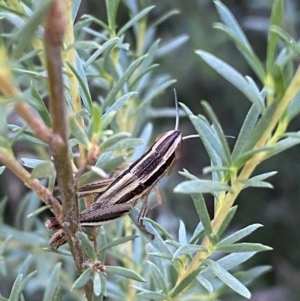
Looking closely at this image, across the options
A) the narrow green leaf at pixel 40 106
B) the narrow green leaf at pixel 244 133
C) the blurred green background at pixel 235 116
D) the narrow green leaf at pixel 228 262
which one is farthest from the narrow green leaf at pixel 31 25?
the blurred green background at pixel 235 116

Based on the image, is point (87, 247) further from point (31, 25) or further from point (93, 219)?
point (31, 25)

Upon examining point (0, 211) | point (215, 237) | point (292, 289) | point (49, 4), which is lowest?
point (292, 289)

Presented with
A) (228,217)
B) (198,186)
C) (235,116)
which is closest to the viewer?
(198,186)

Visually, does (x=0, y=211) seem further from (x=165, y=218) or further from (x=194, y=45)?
(x=194, y=45)

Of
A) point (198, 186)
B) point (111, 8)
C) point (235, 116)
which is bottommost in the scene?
point (235, 116)

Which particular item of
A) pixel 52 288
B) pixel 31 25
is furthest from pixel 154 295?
pixel 31 25

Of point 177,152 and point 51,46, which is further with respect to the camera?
point 177,152

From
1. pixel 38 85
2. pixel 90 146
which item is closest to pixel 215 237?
pixel 90 146
